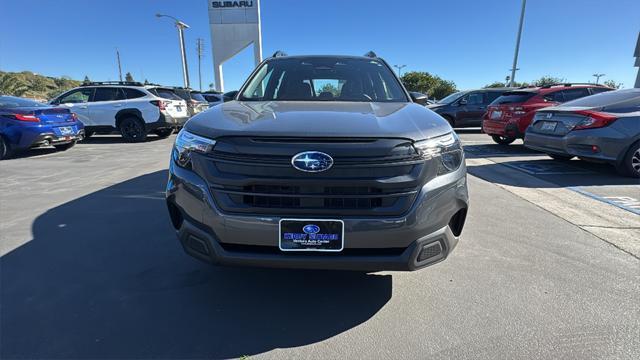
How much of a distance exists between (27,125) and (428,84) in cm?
7133

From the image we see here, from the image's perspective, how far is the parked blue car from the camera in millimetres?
7711

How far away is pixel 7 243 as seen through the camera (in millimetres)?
3414

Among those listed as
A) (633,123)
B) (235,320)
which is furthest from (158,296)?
(633,123)

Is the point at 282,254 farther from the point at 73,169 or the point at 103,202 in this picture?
the point at 73,169

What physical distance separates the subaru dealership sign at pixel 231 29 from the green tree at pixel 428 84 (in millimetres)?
42897

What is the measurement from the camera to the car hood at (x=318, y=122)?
6.71ft

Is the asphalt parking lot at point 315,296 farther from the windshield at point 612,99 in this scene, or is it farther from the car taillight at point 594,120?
the windshield at point 612,99

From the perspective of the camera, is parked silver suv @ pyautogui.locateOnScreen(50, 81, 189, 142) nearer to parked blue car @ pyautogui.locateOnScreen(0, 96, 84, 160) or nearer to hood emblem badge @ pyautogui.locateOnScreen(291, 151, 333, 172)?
parked blue car @ pyautogui.locateOnScreen(0, 96, 84, 160)

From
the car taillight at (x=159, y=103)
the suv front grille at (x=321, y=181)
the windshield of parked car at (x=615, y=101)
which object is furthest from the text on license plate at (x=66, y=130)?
the windshield of parked car at (x=615, y=101)

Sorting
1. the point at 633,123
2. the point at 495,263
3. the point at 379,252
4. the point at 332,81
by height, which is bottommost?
the point at 495,263

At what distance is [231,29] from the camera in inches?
1241

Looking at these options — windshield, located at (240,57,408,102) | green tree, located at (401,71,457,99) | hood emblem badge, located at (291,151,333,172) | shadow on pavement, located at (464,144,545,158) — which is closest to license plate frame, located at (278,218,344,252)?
hood emblem badge, located at (291,151,333,172)

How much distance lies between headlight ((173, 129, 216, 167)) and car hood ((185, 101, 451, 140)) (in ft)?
0.13

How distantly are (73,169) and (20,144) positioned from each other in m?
2.12
